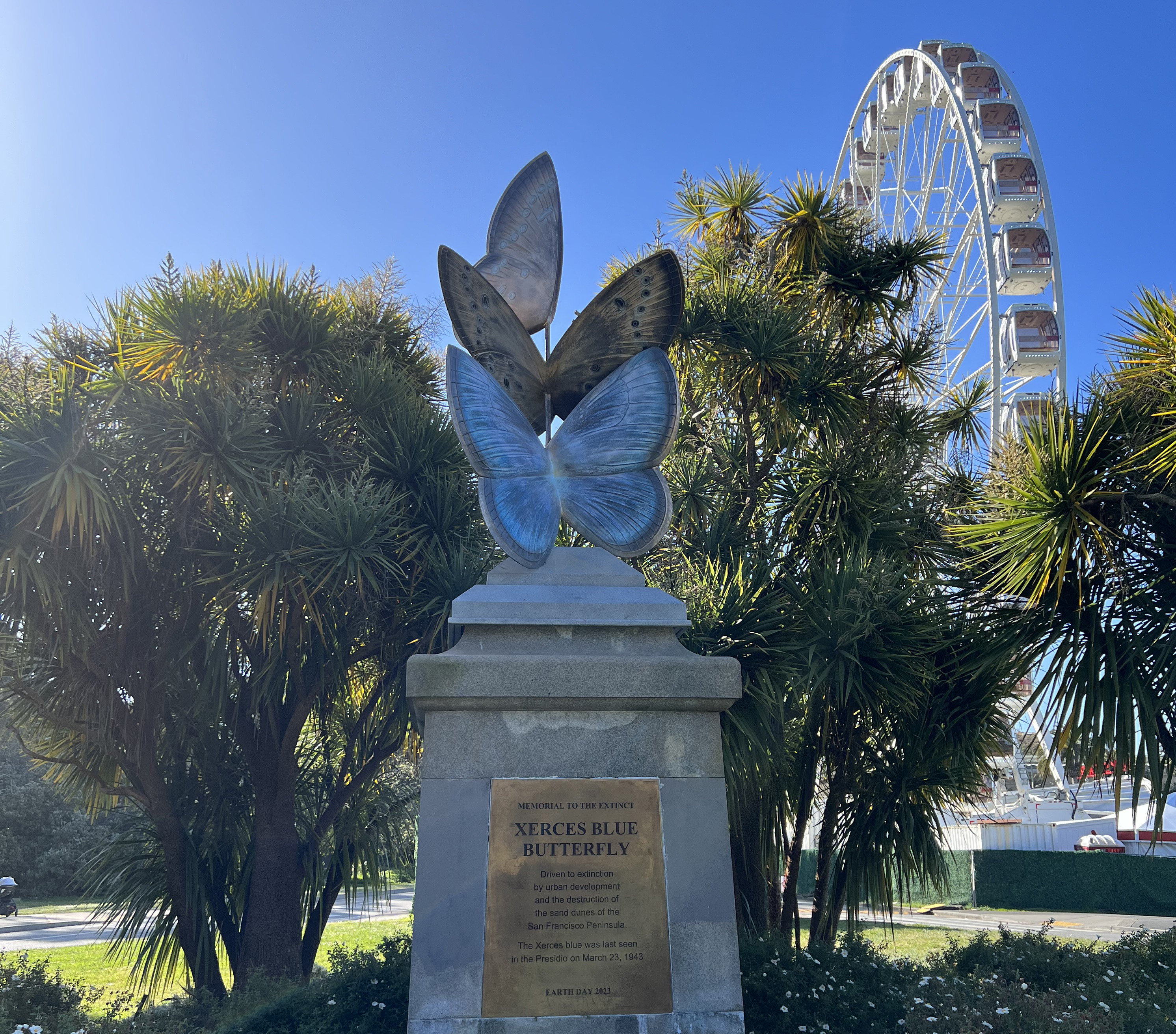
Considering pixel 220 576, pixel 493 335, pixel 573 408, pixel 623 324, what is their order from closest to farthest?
pixel 493 335
pixel 623 324
pixel 573 408
pixel 220 576

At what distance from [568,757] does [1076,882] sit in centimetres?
2268

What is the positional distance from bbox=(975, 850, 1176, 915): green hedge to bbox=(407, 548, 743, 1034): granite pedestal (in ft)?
64.7

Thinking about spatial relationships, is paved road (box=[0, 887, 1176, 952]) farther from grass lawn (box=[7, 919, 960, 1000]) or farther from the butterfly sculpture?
the butterfly sculpture

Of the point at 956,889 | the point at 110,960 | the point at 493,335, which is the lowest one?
the point at 956,889

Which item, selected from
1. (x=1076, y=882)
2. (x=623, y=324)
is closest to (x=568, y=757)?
(x=623, y=324)

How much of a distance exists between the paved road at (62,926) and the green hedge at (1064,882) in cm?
1454

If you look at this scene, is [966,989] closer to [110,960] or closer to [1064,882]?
[110,960]

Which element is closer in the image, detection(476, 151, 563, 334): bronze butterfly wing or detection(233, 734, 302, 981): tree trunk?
detection(476, 151, 563, 334): bronze butterfly wing

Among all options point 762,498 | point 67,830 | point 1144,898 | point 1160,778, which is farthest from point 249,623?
point 67,830

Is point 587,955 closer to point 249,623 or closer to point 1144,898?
point 249,623

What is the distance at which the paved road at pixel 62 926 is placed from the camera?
1848 cm

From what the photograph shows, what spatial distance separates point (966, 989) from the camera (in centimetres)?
738

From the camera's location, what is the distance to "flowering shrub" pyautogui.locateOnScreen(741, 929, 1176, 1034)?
657 cm

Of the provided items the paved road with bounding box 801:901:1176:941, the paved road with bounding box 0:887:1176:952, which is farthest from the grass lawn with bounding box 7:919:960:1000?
the paved road with bounding box 801:901:1176:941
